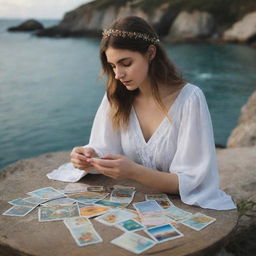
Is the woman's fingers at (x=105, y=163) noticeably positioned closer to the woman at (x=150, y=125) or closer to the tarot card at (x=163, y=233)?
the woman at (x=150, y=125)

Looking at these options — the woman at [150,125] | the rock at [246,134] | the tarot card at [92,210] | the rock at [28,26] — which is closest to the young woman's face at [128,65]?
the woman at [150,125]

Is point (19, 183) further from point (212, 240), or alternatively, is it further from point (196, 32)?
point (196, 32)

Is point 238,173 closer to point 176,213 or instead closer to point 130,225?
point 176,213

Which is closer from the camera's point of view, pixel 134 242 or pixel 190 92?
pixel 134 242

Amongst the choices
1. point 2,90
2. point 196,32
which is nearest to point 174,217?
point 2,90

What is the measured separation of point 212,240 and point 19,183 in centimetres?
158

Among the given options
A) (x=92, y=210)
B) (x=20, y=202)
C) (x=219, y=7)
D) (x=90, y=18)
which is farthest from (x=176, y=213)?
(x=90, y=18)

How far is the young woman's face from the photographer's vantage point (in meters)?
2.84

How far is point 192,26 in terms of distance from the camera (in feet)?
131

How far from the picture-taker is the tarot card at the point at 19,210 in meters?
2.62

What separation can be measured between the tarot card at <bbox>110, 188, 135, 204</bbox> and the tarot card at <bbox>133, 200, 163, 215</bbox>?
94mm

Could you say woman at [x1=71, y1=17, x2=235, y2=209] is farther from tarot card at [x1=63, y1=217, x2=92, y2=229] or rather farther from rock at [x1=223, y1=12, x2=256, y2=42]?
rock at [x1=223, y1=12, x2=256, y2=42]

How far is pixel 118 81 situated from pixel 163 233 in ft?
4.35

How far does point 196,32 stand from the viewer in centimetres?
3941
